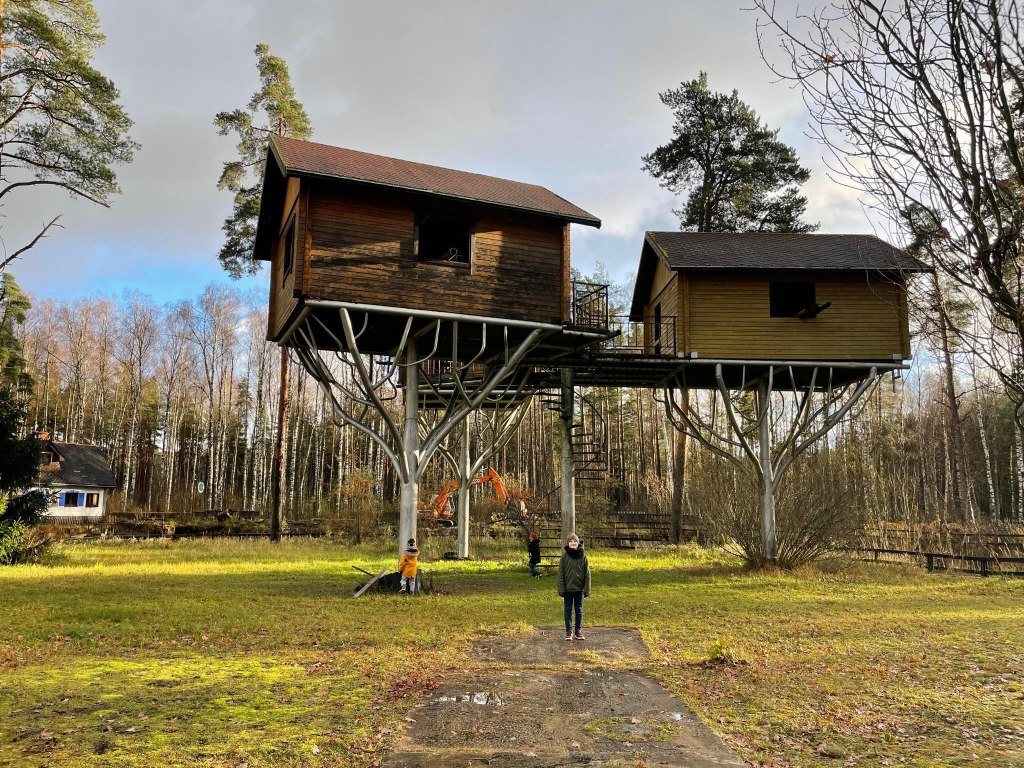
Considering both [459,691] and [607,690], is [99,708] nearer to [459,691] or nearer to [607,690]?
[459,691]

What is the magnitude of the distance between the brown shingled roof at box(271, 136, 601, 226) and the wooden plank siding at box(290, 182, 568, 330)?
444mm

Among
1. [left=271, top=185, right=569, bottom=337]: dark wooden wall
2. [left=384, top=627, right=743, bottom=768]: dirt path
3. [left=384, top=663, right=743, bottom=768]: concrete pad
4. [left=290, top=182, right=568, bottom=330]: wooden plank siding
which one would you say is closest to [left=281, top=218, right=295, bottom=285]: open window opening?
[left=271, top=185, right=569, bottom=337]: dark wooden wall

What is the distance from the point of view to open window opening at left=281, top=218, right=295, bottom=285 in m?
16.2

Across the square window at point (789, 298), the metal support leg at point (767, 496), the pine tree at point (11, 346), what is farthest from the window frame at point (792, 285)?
the pine tree at point (11, 346)

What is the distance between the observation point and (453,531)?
102ft

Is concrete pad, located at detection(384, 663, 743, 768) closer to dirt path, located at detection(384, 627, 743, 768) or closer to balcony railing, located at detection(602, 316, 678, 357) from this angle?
dirt path, located at detection(384, 627, 743, 768)

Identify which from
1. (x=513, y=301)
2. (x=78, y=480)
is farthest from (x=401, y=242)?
(x=78, y=480)

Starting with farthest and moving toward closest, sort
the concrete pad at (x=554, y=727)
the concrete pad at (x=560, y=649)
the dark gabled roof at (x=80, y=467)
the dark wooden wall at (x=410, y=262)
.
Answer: the dark gabled roof at (x=80, y=467) → the dark wooden wall at (x=410, y=262) → the concrete pad at (x=560, y=649) → the concrete pad at (x=554, y=727)

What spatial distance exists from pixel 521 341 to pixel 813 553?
416 inches

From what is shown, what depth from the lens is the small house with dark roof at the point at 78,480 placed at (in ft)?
123

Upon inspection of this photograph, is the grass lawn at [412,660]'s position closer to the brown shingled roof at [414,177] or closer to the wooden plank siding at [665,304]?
the wooden plank siding at [665,304]

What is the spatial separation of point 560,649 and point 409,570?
5.99m

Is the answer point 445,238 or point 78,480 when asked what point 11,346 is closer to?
point 78,480

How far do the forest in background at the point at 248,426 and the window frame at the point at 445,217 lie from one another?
90.8 ft
